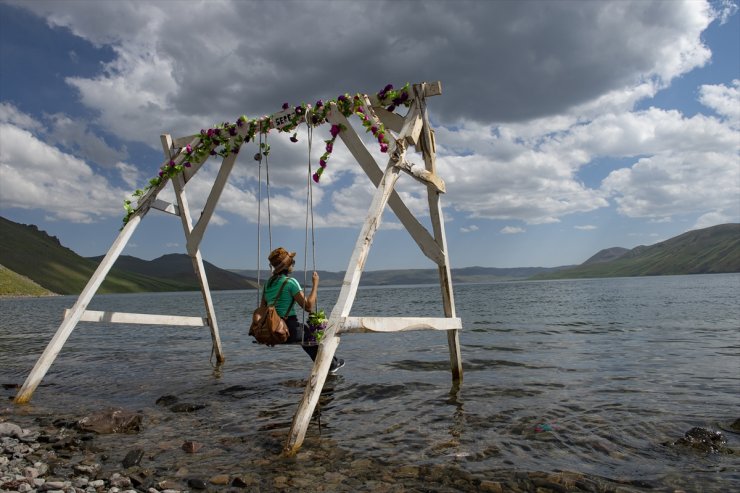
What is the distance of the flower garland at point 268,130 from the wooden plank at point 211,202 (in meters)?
0.23

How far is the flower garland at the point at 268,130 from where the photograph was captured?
29.5ft

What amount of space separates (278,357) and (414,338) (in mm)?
7384

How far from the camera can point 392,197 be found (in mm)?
9531

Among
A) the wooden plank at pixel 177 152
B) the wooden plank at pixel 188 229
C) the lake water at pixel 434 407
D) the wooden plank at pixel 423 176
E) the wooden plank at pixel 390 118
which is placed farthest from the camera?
the wooden plank at pixel 188 229

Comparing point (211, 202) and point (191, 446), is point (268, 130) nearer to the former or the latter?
point (211, 202)

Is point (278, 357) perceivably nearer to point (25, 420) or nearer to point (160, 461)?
point (25, 420)

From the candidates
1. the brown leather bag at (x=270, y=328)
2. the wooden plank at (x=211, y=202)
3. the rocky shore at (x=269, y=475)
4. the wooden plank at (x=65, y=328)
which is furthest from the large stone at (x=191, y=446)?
the wooden plank at (x=211, y=202)

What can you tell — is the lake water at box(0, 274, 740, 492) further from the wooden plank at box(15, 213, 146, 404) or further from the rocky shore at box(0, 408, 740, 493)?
the wooden plank at box(15, 213, 146, 404)

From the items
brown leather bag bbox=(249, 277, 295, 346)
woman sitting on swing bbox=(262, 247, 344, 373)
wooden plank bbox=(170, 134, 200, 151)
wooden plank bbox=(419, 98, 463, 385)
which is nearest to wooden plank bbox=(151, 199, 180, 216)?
wooden plank bbox=(170, 134, 200, 151)

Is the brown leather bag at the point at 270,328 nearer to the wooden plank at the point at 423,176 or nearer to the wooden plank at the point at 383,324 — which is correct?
the wooden plank at the point at 383,324

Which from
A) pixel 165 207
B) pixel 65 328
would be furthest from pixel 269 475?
pixel 165 207

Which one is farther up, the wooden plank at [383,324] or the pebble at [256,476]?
the wooden plank at [383,324]

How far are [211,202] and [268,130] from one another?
2735 millimetres

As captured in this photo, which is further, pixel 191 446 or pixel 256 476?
pixel 191 446
